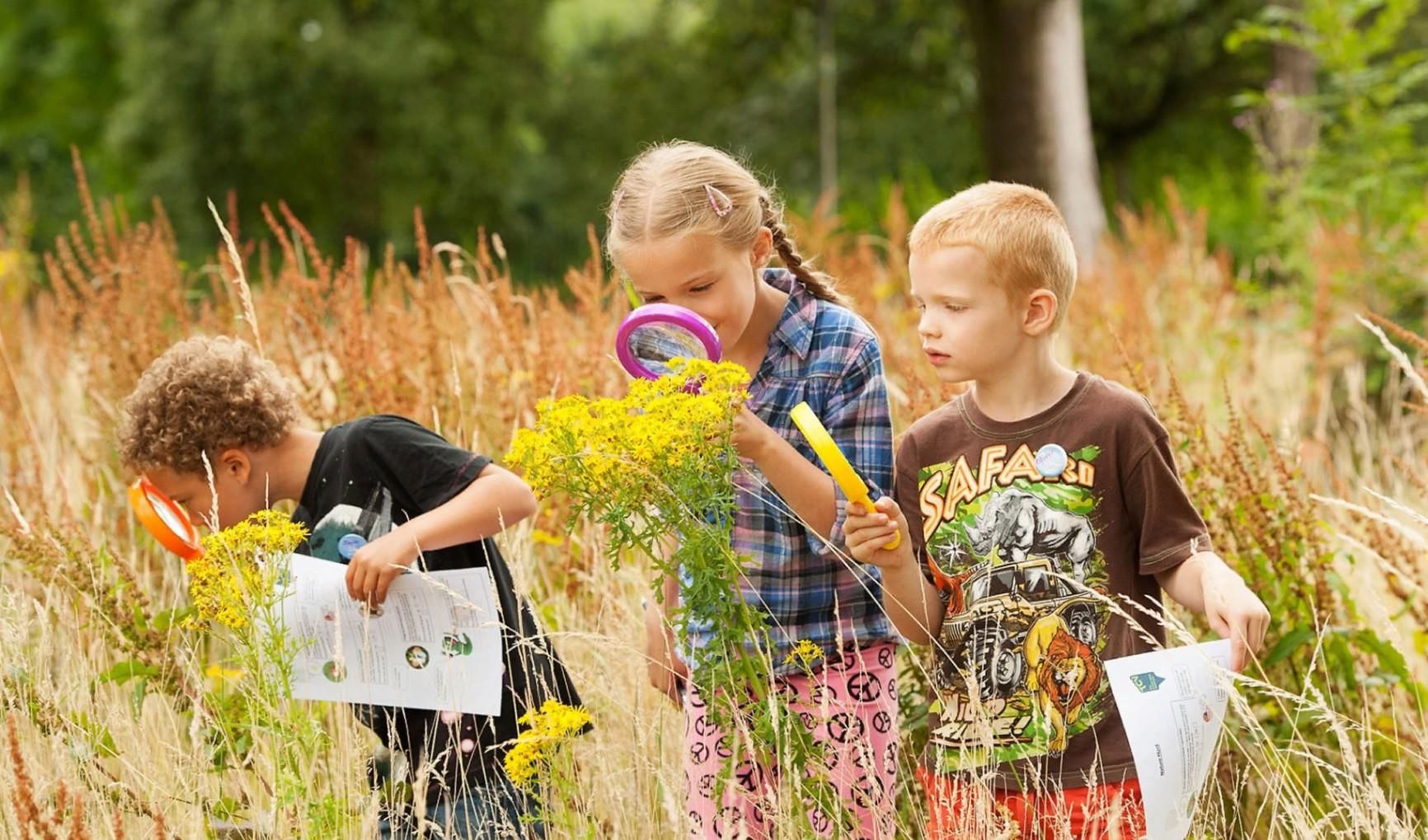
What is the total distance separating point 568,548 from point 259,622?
1106mm

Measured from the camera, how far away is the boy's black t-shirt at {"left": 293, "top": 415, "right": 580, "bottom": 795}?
8.92 feet

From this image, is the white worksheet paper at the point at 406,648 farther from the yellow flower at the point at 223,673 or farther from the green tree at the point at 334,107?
the green tree at the point at 334,107

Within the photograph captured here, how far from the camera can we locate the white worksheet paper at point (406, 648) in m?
2.61

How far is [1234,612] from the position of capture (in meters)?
2.07

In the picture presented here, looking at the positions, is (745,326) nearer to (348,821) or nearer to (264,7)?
(348,821)

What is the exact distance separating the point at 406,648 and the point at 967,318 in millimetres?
1200

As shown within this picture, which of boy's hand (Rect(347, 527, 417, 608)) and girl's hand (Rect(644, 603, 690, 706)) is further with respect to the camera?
girl's hand (Rect(644, 603, 690, 706))

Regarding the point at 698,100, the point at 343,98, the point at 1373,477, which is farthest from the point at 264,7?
the point at 1373,477

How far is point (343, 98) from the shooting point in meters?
22.0

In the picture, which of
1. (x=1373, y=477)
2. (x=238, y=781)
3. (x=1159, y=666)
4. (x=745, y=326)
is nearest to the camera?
(x=1159, y=666)

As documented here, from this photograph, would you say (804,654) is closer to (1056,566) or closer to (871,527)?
(871,527)

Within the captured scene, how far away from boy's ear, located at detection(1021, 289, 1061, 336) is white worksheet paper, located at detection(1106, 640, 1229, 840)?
1.81ft

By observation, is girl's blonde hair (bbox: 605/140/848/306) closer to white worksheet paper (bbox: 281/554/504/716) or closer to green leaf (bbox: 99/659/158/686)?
white worksheet paper (bbox: 281/554/504/716)

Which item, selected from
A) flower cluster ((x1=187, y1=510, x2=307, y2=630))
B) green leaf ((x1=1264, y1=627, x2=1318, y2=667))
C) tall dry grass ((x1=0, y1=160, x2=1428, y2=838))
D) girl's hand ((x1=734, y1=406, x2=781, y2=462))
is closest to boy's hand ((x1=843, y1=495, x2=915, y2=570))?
girl's hand ((x1=734, y1=406, x2=781, y2=462))
